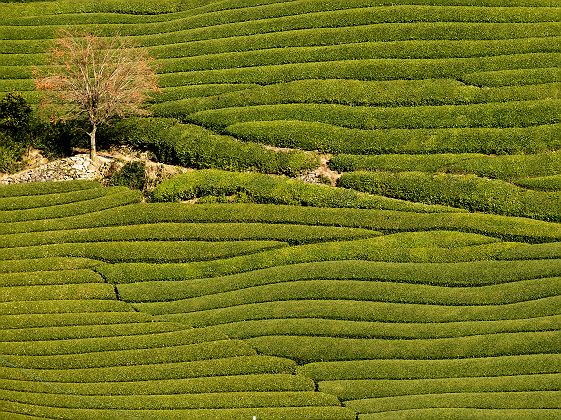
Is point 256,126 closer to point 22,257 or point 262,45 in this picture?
point 262,45

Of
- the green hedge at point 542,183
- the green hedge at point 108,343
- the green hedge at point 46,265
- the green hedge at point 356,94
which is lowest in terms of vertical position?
the green hedge at point 108,343

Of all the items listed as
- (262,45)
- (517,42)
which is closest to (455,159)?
(517,42)

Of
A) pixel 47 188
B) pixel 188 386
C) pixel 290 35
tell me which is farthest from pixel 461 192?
pixel 47 188

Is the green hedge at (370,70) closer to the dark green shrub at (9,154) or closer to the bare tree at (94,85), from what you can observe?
the bare tree at (94,85)

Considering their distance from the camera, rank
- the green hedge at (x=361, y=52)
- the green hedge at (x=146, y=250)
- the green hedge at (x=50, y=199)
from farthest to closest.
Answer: the green hedge at (x=361, y=52) → the green hedge at (x=50, y=199) → the green hedge at (x=146, y=250)

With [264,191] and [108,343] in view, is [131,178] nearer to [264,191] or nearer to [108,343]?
[264,191]

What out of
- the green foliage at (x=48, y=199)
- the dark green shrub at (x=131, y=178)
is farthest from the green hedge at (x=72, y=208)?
the dark green shrub at (x=131, y=178)
